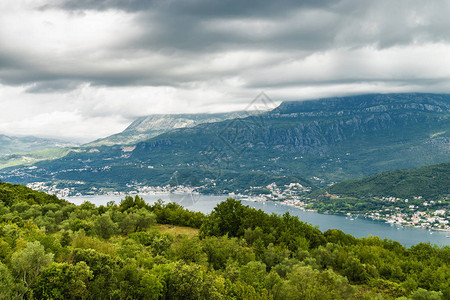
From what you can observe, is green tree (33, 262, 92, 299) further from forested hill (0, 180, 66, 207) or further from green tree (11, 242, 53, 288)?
forested hill (0, 180, 66, 207)

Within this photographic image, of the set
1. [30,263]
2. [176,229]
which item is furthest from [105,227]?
[30,263]

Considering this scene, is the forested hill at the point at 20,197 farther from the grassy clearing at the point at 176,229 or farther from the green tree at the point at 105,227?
the grassy clearing at the point at 176,229

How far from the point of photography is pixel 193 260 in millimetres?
34781

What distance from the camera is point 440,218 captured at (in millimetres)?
148000

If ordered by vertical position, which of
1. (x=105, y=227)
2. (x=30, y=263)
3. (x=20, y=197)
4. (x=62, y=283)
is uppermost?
(x=30, y=263)

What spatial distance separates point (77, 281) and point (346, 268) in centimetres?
3378

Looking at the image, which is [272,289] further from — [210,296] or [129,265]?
[129,265]

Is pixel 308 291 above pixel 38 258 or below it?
below

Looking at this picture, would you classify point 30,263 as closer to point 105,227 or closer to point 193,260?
point 193,260

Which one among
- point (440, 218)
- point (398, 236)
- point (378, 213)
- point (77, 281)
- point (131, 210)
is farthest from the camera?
point (378, 213)

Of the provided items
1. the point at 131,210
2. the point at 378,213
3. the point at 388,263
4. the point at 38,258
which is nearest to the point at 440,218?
the point at 378,213

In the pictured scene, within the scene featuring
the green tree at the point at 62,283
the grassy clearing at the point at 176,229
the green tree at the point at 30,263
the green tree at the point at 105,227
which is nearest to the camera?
the green tree at the point at 62,283

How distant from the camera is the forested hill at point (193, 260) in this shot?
2103cm

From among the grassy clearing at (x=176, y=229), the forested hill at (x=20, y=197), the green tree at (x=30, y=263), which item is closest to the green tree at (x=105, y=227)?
the grassy clearing at (x=176, y=229)
